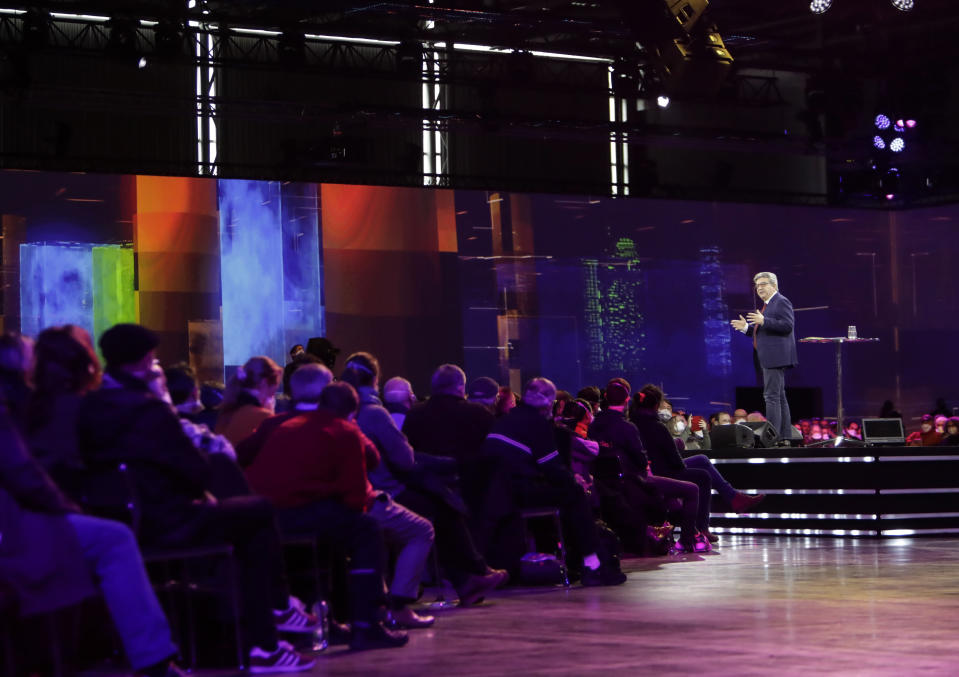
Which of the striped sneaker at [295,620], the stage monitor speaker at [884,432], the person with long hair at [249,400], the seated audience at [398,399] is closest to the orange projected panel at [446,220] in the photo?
the stage monitor speaker at [884,432]

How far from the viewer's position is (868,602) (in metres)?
6.48

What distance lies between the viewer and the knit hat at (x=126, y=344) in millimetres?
4598

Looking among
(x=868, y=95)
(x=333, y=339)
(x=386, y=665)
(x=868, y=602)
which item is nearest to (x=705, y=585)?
(x=868, y=602)

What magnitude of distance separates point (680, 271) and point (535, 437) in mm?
10684

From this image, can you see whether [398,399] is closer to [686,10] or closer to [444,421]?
[444,421]

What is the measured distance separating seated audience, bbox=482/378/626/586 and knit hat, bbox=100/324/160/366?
2927mm

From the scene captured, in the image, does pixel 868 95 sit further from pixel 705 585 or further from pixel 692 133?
pixel 705 585

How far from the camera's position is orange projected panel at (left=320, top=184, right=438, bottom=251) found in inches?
608

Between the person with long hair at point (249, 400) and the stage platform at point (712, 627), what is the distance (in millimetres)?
1033

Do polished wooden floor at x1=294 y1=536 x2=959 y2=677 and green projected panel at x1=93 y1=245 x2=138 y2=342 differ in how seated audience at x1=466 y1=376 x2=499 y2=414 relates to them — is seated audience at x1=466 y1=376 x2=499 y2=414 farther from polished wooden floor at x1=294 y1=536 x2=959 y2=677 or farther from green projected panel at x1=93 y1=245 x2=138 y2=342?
green projected panel at x1=93 y1=245 x2=138 y2=342

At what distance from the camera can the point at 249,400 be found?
6043mm

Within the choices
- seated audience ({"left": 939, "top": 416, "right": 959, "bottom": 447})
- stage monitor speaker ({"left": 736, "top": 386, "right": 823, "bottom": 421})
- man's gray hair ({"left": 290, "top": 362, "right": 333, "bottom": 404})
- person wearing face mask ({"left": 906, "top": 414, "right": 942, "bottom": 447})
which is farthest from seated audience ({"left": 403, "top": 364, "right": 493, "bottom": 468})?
stage monitor speaker ({"left": 736, "top": 386, "right": 823, "bottom": 421})

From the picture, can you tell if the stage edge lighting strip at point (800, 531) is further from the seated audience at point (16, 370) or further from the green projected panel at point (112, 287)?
the seated audience at point (16, 370)

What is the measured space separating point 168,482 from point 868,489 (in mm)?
7200
